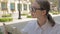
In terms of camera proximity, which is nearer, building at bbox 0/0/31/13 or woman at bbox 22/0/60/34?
woman at bbox 22/0/60/34

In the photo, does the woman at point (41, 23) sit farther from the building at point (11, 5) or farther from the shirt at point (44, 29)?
the building at point (11, 5)

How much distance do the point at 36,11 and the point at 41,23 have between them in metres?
0.06

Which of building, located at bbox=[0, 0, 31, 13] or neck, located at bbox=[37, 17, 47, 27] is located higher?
neck, located at bbox=[37, 17, 47, 27]

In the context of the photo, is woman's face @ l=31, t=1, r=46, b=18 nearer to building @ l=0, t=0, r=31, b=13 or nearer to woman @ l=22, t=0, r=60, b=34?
woman @ l=22, t=0, r=60, b=34

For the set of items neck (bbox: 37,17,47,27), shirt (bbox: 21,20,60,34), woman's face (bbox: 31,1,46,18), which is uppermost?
woman's face (bbox: 31,1,46,18)

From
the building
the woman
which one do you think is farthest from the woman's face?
the building

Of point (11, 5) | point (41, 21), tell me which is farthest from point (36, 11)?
point (11, 5)

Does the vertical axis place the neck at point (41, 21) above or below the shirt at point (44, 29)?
above

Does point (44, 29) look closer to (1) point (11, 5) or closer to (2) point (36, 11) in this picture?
(2) point (36, 11)

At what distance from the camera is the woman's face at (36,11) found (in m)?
0.81

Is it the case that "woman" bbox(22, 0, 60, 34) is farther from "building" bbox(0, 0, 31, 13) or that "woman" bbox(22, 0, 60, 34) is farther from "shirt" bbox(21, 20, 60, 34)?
"building" bbox(0, 0, 31, 13)

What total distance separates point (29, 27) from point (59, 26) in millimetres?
131

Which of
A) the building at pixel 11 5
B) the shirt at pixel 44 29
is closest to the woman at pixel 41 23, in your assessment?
the shirt at pixel 44 29

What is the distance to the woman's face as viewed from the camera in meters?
0.81
